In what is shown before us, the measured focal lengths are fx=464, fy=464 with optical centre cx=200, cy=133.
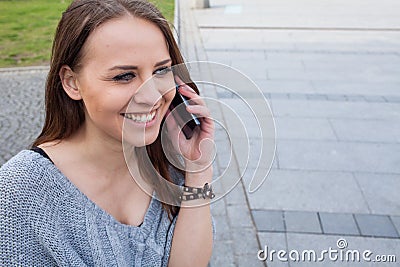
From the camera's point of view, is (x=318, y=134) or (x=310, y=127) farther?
(x=310, y=127)

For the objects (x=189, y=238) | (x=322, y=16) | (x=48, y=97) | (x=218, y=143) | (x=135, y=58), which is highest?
(x=135, y=58)

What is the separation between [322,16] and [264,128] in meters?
9.49

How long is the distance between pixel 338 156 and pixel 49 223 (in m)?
3.23

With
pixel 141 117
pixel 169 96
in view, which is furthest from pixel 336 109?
pixel 141 117

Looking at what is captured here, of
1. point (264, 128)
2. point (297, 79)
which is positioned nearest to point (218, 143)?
point (297, 79)

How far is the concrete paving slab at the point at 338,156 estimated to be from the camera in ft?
12.7

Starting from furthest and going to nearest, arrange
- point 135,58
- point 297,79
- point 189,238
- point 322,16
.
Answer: point 322,16, point 297,79, point 189,238, point 135,58

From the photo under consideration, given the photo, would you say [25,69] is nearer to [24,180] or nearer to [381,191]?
[381,191]

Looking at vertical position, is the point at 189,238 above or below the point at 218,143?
above

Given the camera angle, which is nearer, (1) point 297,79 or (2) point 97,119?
(2) point 97,119

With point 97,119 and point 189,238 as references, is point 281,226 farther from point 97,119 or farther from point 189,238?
point 97,119

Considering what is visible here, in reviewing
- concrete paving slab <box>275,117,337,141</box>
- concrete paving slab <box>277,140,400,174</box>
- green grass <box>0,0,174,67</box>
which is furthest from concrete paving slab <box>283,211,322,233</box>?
green grass <box>0,0,174,67</box>

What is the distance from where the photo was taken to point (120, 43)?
4.19 ft

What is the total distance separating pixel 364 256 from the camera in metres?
2.84
